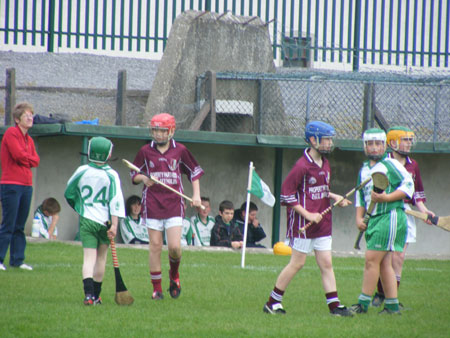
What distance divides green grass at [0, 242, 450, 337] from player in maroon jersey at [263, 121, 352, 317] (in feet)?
0.77

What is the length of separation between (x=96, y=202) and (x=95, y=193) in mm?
88

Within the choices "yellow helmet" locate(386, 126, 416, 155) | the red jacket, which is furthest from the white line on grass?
"yellow helmet" locate(386, 126, 416, 155)

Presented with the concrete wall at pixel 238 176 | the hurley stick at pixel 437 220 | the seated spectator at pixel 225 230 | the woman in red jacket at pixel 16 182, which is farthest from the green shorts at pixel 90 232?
the concrete wall at pixel 238 176

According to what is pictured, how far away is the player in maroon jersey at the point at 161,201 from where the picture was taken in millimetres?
9078

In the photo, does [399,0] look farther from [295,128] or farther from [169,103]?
[169,103]

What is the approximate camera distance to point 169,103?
16828 millimetres

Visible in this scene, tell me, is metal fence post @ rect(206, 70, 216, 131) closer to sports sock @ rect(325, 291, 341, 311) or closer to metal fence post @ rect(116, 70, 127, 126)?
metal fence post @ rect(116, 70, 127, 126)

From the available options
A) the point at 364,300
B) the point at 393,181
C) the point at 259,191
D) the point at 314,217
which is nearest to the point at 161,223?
the point at 314,217

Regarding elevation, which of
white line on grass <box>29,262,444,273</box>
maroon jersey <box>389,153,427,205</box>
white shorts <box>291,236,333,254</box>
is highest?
maroon jersey <box>389,153,427,205</box>

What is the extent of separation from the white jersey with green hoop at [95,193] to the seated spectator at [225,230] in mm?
6295

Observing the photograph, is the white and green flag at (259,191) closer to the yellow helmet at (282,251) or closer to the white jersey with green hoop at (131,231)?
the yellow helmet at (282,251)

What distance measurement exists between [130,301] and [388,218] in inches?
101

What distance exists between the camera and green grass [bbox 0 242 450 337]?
717 cm

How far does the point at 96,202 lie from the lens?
335 inches
